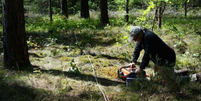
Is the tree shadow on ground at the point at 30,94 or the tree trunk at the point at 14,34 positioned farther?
the tree trunk at the point at 14,34

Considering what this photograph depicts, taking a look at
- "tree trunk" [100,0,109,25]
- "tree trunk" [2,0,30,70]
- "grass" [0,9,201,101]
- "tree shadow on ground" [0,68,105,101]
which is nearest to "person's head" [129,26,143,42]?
"grass" [0,9,201,101]

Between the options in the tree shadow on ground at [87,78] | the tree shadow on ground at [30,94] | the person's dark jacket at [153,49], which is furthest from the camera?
the tree shadow on ground at [87,78]

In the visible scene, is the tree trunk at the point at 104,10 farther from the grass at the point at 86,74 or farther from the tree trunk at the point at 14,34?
the tree trunk at the point at 14,34

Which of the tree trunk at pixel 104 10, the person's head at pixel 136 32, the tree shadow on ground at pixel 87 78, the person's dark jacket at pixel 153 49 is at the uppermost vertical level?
the tree trunk at pixel 104 10

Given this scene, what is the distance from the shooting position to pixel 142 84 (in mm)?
4492

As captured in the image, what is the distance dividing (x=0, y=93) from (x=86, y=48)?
4565mm

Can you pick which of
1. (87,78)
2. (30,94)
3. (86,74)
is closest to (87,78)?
(87,78)

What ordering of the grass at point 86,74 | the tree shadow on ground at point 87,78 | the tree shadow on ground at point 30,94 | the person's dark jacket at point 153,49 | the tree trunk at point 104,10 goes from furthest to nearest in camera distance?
the tree trunk at point 104,10
the tree shadow on ground at point 87,78
the person's dark jacket at point 153,49
the grass at point 86,74
the tree shadow on ground at point 30,94

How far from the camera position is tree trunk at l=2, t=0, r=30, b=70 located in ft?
17.9

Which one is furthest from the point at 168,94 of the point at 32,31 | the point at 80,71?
the point at 32,31

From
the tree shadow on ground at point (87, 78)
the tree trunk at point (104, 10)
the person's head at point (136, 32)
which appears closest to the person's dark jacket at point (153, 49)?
the person's head at point (136, 32)

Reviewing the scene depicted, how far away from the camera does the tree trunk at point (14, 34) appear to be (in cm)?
545

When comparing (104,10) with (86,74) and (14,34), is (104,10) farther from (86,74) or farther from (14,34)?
(14,34)

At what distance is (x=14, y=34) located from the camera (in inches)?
220
